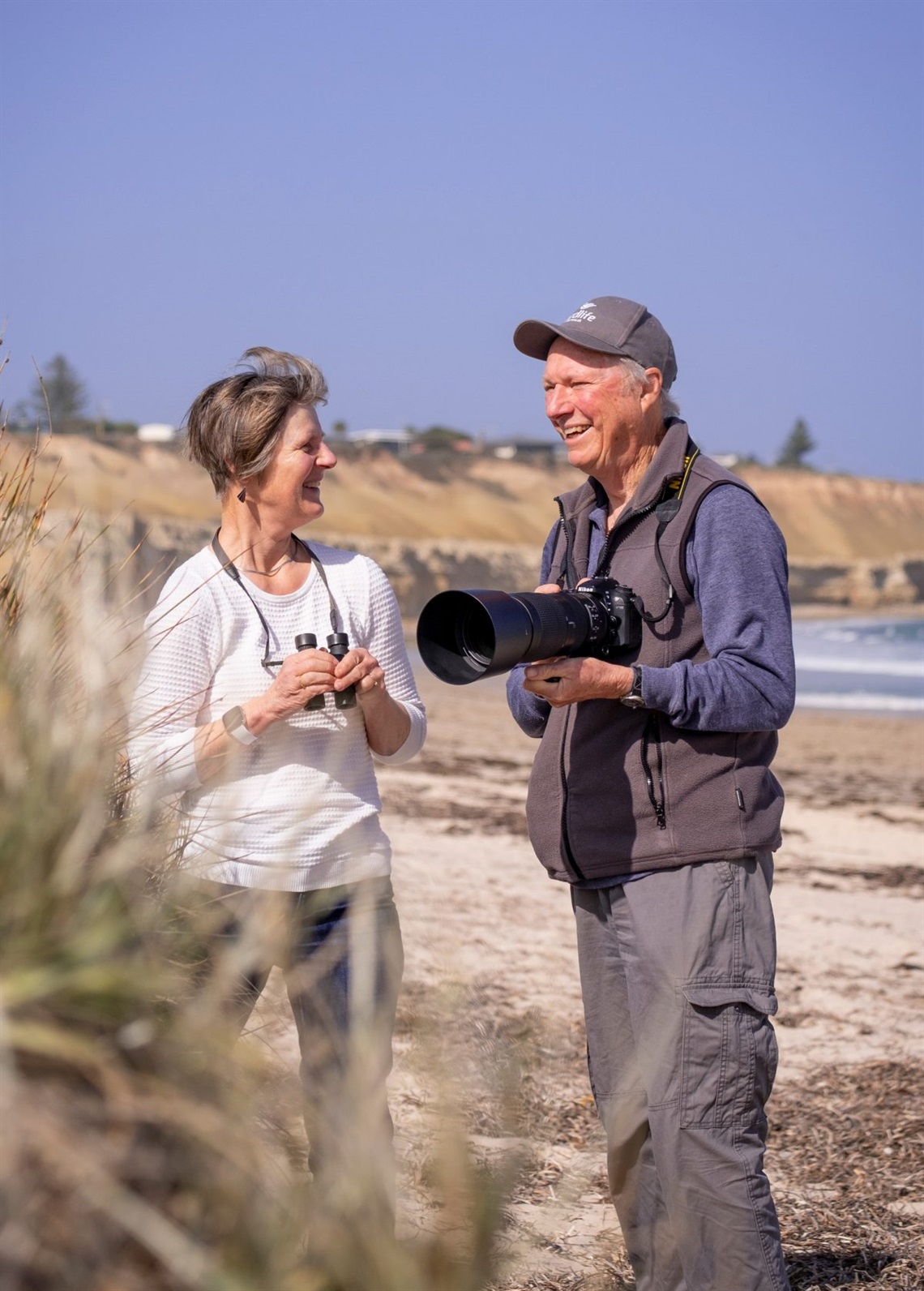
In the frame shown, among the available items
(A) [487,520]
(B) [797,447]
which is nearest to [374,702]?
(A) [487,520]

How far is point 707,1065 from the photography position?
2361 millimetres

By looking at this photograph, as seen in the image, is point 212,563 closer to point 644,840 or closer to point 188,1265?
point 644,840

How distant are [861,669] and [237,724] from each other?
28.3m

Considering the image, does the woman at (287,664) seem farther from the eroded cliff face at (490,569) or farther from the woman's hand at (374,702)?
the eroded cliff face at (490,569)

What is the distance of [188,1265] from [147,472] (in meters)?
57.2

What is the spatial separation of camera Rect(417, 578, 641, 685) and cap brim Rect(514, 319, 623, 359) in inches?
18.4

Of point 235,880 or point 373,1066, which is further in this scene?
point 235,880

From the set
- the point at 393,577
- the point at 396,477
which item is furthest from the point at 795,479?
the point at 393,577

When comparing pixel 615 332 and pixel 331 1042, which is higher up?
pixel 615 332

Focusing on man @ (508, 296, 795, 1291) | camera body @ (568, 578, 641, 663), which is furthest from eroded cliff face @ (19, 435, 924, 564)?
camera body @ (568, 578, 641, 663)

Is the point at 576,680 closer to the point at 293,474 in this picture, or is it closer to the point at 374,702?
the point at 374,702

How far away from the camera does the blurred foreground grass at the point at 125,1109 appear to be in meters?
0.90

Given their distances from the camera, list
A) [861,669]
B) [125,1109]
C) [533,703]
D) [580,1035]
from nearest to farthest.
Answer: [125,1109]
[533,703]
[580,1035]
[861,669]

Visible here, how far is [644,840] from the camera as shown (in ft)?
8.15
